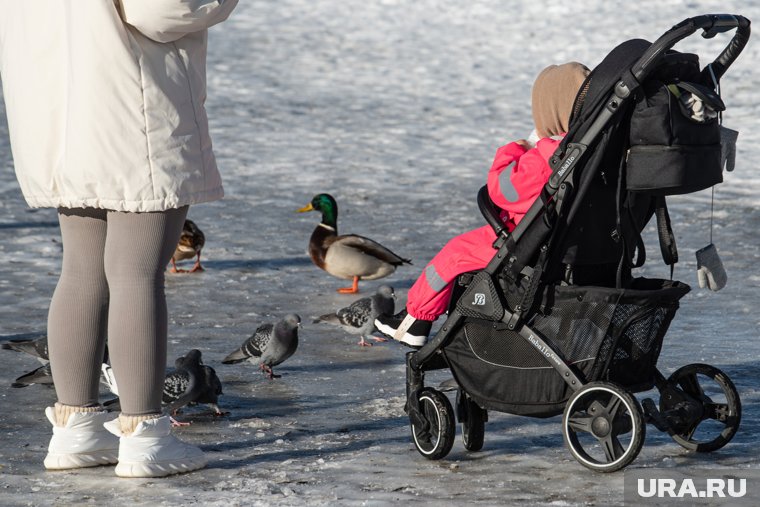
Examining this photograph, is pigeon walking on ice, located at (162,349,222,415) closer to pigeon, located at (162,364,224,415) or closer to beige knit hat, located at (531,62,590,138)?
pigeon, located at (162,364,224,415)

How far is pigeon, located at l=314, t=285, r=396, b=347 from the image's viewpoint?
257 inches

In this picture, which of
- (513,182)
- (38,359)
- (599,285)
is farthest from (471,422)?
(38,359)

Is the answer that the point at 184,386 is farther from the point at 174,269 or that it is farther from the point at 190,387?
the point at 174,269

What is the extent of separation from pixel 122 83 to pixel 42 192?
1.51ft

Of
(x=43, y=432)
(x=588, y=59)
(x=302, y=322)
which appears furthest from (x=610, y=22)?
(x=43, y=432)

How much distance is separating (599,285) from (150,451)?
1.63 meters

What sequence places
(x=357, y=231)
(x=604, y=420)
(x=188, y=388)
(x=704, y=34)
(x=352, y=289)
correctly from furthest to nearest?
1. (x=357, y=231)
2. (x=352, y=289)
3. (x=188, y=388)
4. (x=704, y=34)
5. (x=604, y=420)

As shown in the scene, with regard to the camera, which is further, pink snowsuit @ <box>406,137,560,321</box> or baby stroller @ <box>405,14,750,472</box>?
pink snowsuit @ <box>406,137,560,321</box>

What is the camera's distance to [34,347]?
5.78 meters

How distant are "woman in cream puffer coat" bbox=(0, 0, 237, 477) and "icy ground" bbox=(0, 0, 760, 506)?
0.70 ft

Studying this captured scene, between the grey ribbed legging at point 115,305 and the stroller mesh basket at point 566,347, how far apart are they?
1049 mm

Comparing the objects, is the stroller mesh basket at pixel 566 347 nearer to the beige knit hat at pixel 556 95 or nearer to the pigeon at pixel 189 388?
the beige knit hat at pixel 556 95

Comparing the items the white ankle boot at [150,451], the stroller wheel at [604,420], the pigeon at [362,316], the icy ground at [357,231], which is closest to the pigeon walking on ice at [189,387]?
the icy ground at [357,231]

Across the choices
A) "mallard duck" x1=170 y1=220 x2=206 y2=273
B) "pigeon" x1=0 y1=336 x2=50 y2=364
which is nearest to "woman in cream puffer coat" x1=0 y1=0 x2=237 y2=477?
"pigeon" x1=0 y1=336 x2=50 y2=364
